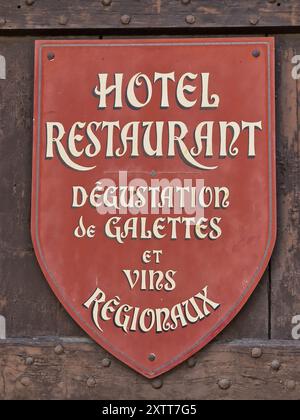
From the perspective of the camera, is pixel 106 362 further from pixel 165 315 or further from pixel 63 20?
pixel 63 20

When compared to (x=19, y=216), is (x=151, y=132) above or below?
above

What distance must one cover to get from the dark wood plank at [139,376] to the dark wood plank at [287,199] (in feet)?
0.32

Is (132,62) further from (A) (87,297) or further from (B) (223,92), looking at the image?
(A) (87,297)

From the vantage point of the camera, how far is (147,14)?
210 cm

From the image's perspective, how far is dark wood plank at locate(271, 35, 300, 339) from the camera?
2.02 metres

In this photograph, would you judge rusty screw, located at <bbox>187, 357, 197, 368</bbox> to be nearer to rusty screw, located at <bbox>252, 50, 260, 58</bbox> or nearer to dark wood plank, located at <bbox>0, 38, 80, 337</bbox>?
dark wood plank, located at <bbox>0, 38, 80, 337</bbox>

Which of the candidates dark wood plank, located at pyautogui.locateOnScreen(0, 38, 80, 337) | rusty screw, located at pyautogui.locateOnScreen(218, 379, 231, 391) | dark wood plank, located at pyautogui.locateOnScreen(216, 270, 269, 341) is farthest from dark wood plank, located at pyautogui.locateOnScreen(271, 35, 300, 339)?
dark wood plank, located at pyautogui.locateOnScreen(0, 38, 80, 337)

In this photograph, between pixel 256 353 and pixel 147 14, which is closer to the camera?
pixel 256 353

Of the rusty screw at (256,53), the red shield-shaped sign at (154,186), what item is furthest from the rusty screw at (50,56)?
the rusty screw at (256,53)

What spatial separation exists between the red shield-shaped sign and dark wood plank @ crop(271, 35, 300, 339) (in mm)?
53

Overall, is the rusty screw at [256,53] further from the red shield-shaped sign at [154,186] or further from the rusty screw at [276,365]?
the rusty screw at [276,365]

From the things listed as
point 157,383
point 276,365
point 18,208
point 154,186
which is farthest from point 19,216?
point 276,365

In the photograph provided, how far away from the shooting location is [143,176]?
203cm

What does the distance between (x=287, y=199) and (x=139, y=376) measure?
0.62m
